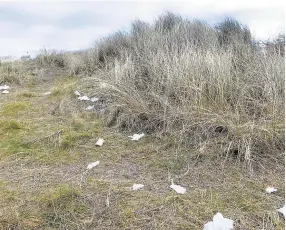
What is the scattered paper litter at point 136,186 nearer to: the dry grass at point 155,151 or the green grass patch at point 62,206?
the dry grass at point 155,151

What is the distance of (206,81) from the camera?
11.5 ft

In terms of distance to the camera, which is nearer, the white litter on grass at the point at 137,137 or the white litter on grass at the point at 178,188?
the white litter on grass at the point at 178,188

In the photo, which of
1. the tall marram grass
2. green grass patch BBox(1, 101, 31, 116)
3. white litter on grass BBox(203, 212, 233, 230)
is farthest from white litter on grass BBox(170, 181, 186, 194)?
green grass patch BBox(1, 101, 31, 116)

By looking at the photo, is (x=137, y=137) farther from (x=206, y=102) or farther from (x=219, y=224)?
(x=219, y=224)

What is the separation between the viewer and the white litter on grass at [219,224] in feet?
5.99

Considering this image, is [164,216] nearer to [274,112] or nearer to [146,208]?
[146,208]

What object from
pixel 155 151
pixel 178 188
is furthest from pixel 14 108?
pixel 178 188

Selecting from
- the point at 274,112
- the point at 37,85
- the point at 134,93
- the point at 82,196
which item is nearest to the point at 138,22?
the point at 37,85

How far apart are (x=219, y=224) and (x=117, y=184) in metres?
0.79

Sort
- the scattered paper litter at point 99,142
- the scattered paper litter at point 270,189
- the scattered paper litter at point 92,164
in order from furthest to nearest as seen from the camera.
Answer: the scattered paper litter at point 99,142
the scattered paper litter at point 92,164
the scattered paper litter at point 270,189

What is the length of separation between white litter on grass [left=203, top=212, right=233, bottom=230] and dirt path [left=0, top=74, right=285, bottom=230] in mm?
54

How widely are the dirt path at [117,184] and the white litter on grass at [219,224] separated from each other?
5cm

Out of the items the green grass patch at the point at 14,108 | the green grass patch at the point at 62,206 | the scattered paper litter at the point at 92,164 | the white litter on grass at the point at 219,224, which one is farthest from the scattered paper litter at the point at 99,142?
the green grass patch at the point at 14,108

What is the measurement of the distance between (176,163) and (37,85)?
4476mm
